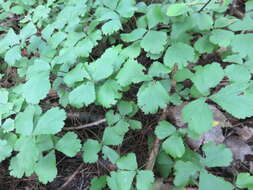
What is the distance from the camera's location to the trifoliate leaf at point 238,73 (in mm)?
1446

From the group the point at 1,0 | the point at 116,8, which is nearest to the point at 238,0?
the point at 116,8

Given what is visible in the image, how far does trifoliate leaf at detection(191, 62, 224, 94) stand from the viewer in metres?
1.38

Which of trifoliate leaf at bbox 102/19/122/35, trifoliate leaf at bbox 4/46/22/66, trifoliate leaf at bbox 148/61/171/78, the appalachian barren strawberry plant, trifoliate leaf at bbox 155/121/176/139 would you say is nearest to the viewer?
the appalachian barren strawberry plant

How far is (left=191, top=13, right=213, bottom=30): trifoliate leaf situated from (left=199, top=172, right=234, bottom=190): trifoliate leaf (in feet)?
2.87

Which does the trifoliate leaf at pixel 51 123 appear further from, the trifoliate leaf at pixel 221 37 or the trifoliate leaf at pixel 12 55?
the trifoliate leaf at pixel 221 37

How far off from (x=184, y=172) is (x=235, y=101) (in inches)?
16.2

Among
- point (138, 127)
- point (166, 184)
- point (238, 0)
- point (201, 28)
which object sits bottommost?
point (166, 184)

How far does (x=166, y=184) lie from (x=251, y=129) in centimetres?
62

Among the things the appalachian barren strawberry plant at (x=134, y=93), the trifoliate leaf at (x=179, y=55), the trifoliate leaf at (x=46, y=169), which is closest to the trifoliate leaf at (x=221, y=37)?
the appalachian barren strawberry plant at (x=134, y=93)

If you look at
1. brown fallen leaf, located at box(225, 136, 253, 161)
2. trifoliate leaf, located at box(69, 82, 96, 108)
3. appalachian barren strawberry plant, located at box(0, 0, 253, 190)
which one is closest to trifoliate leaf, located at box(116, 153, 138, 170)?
appalachian barren strawberry plant, located at box(0, 0, 253, 190)

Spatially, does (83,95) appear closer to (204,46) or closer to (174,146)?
(174,146)

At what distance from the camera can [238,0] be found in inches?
93.5

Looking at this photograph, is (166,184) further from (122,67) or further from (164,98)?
(122,67)

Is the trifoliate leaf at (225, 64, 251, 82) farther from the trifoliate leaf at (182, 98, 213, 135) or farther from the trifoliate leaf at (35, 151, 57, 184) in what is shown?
the trifoliate leaf at (35, 151, 57, 184)
